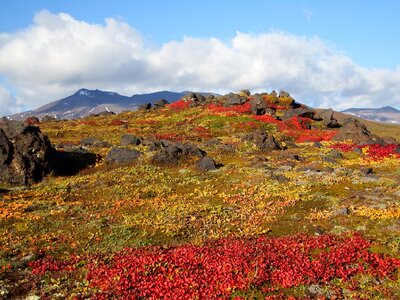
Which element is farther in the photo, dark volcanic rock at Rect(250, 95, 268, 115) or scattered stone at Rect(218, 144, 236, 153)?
dark volcanic rock at Rect(250, 95, 268, 115)

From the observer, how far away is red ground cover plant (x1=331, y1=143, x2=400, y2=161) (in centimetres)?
4797

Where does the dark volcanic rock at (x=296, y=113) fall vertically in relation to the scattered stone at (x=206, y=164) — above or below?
above

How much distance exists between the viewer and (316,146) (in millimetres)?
57781

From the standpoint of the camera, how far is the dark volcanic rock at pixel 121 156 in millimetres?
44031

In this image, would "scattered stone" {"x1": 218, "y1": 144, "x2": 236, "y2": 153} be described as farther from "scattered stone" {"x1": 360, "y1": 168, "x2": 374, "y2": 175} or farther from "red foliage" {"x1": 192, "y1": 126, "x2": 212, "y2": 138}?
"scattered stone" {"x1": 360, "y1": 168, "x2": 374, "y2": 175}

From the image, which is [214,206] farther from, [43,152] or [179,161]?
[43,152]

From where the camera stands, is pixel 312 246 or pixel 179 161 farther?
pixel 179 161

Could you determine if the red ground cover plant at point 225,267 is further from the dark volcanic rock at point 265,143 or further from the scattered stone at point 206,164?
the dark volcanic rock at point 265,143

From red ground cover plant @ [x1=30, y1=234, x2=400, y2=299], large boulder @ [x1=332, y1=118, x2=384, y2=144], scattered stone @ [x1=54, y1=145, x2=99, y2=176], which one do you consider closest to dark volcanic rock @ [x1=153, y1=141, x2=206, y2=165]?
scattered stone @ [x1=54, y1=145, x2=99, y2=176]

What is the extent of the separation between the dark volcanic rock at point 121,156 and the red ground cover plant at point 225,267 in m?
23.5

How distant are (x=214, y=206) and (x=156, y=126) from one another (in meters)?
58.0

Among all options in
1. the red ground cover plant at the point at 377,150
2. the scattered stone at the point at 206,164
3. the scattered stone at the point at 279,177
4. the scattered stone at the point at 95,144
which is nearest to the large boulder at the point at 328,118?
the red ground cover plant at the point at 377,150

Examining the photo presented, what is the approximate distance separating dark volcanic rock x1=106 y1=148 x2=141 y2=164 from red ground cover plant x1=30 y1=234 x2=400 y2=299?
23.5 metres

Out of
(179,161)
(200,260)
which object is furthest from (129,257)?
(179,161)
